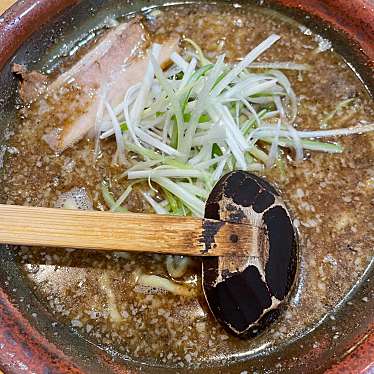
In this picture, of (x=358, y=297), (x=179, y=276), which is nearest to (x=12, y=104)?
(x=179, y=276)

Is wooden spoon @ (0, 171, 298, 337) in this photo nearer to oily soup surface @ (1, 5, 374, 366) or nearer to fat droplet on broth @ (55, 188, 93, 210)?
oily soup surface @ (1, 5, 374, 366)

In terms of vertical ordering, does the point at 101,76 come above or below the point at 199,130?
above

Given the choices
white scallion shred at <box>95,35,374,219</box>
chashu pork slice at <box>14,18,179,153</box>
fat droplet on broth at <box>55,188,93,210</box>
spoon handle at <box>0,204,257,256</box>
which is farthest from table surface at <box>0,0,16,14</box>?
spoon handle at <box>0,204,257,256</box>

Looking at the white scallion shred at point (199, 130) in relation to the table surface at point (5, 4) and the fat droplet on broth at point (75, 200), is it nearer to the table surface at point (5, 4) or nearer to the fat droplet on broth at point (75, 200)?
the fat droplet on broth at point (75, 200)

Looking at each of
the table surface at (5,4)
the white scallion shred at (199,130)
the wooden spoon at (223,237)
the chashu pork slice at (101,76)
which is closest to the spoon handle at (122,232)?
the wooden spoon at (223,237)

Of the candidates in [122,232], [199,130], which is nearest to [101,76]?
[199,130]

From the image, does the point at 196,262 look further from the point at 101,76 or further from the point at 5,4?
the point at 5,4
